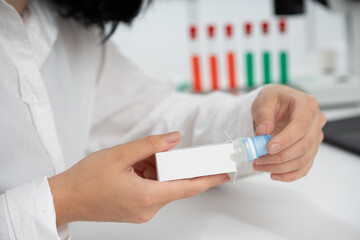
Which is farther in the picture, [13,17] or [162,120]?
[162,120]

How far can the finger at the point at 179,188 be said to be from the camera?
0.49m

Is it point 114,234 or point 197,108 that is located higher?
point 197,108

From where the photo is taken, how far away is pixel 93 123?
92 cm

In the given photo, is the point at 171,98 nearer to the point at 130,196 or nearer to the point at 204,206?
the point at 204,206

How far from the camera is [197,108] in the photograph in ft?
2.82

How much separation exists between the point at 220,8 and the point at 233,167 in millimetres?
3573

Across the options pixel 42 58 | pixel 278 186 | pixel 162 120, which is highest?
pixel 42 58

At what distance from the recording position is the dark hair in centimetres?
82

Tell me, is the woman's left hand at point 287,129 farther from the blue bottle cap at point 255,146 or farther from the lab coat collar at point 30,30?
the lab coat collar at point 30,30

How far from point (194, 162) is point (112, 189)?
114 mm

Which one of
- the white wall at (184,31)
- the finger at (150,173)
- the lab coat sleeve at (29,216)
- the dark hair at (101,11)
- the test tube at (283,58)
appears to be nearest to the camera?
the lab coat sleeve at (29,216)

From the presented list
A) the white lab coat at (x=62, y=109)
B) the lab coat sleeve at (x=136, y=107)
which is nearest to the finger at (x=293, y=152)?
the white lab coat at (x=62, y=109)

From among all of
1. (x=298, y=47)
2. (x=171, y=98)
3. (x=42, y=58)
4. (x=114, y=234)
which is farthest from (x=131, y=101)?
(x=298, y=47)

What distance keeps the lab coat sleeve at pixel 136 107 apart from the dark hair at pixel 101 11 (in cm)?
8
